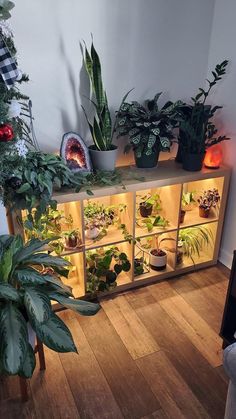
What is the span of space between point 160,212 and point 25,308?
1.21 metres

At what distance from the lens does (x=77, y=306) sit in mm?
1358

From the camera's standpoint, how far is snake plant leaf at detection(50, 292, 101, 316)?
52.7 inches

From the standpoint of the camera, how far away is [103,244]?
1930mm

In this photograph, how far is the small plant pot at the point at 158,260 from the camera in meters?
2.19

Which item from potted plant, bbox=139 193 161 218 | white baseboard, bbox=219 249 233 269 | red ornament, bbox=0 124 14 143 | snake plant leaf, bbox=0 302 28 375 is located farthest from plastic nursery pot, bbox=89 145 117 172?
white baseboard, bbox=219 249 233 269

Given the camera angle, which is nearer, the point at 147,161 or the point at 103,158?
the point at 103,158

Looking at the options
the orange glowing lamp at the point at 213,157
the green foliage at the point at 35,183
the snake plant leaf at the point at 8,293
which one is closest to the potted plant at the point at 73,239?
the green foliage at the point at 35,183

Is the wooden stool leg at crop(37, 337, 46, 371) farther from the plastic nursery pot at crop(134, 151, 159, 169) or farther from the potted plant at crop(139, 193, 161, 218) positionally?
the plastic nursery pot at crop(134, 151, 159, 169)

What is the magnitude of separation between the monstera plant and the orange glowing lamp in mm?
1218

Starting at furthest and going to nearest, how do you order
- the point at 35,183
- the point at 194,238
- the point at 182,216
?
the point at 194,238 → the point at 182,216 → the point at 35,183

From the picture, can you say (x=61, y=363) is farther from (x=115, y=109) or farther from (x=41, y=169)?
(x=115, y=109)

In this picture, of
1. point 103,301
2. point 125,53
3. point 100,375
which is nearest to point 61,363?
point 100,375

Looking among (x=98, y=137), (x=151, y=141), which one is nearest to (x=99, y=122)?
(x=98, y=137)

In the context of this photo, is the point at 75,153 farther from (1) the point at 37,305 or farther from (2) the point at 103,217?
(1) the point at 37,305
